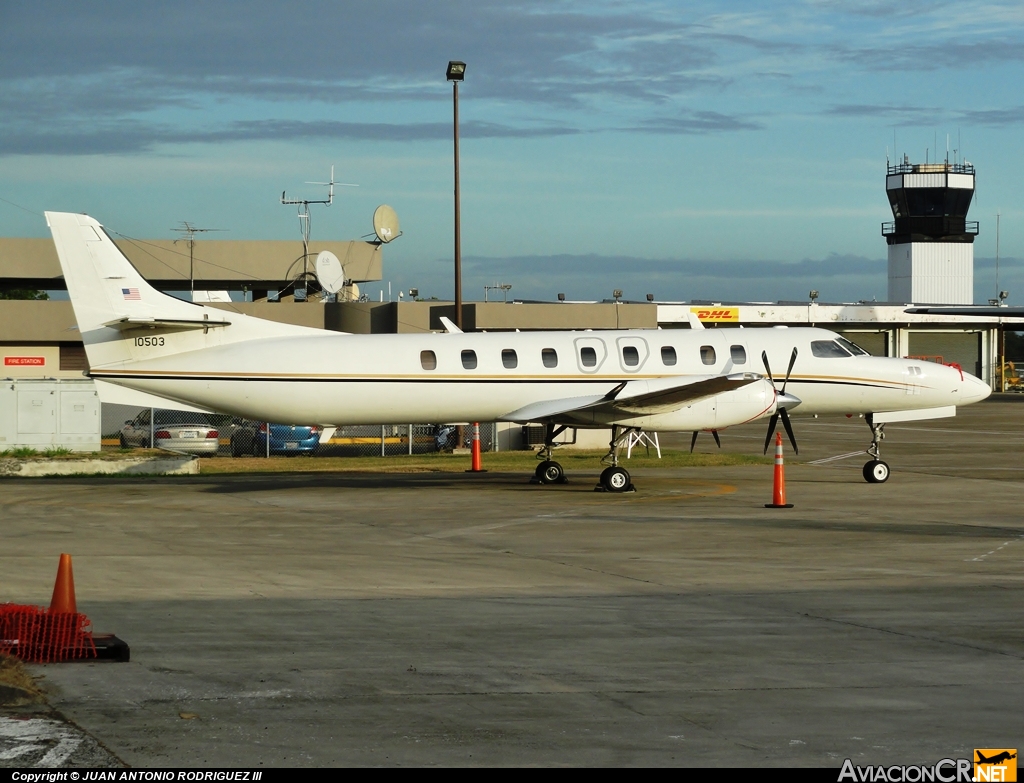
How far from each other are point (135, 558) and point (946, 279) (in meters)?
97.9

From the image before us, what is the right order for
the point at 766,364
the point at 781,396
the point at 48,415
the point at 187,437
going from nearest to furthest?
the point at 781,396 → the point at 766,364 → the point at 48,415 → the point at 187,437

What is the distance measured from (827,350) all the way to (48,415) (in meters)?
20.2

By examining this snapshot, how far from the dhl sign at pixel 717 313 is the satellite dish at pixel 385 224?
26.5m

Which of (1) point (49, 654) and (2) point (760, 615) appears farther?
(2) point (760, 615)

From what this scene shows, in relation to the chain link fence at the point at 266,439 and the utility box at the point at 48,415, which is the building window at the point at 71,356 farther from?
the utility box at the point at 48,415

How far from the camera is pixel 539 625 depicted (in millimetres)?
10430

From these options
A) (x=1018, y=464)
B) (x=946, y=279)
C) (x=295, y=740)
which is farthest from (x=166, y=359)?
(x=946, y=279)

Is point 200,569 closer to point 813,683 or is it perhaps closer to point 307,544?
point 307,544

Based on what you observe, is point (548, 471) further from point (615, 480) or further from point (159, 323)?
point (159, 323)

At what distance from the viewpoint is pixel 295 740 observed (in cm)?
668

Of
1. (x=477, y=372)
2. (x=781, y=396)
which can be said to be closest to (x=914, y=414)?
(x=781, y=396)

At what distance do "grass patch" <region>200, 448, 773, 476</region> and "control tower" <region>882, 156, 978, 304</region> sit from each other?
75.9 meters

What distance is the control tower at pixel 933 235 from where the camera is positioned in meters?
102

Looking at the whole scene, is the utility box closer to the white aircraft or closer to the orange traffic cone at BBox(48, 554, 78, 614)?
the white aircraft
